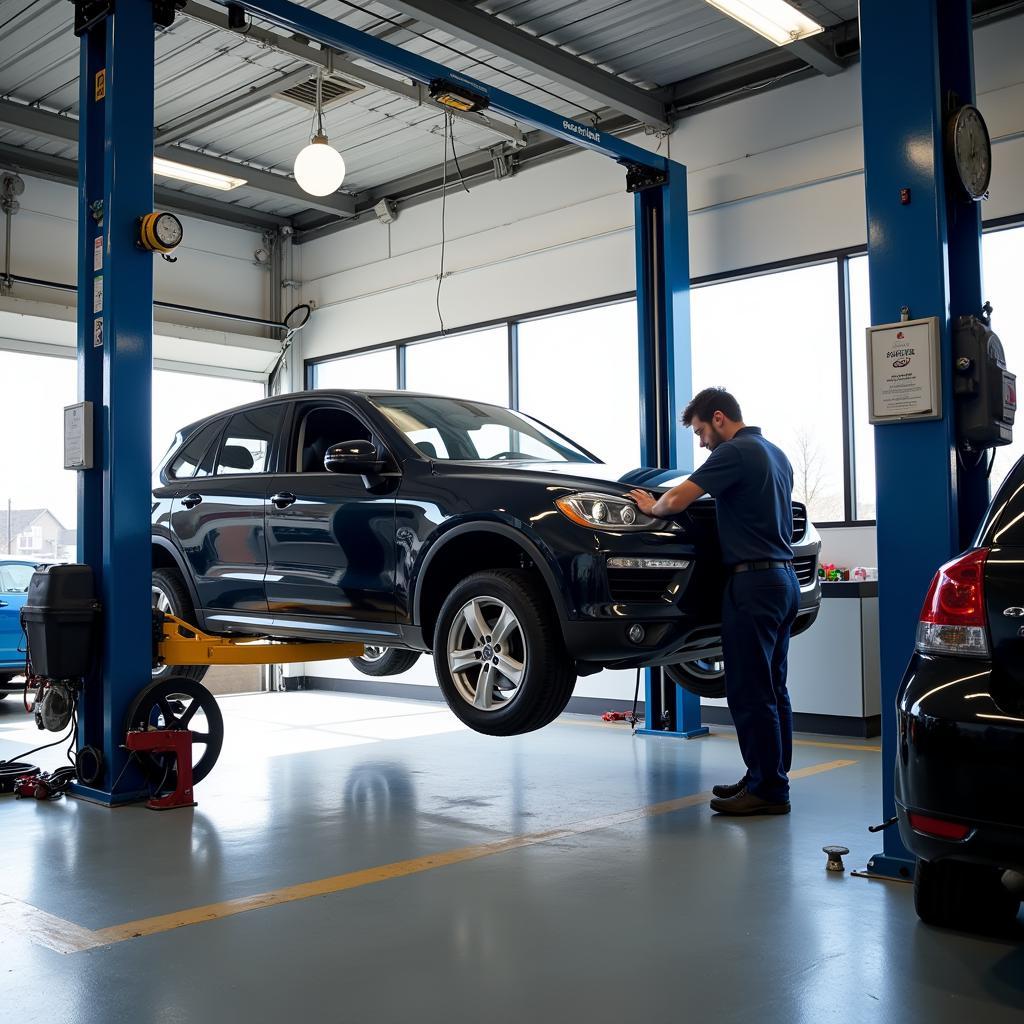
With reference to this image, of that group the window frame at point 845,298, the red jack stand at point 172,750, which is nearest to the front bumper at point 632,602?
the red jack stand at point 172,750

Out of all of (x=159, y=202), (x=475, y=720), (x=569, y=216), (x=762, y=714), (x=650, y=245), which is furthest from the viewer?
(x=159, y=202)

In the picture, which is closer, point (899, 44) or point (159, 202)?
point (899, 44)

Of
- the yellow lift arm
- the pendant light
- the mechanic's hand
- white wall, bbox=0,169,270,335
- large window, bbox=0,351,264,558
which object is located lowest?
the yellow lift arm

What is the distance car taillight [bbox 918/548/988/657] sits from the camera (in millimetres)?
2752

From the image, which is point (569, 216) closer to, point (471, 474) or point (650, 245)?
point (650, 245)

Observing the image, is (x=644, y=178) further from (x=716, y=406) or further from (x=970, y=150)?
(x=970, y=150)

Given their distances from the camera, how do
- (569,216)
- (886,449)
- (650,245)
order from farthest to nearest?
(569,216) → (650,245) → (886,449)

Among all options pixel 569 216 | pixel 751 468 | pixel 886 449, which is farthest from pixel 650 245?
pixel 886 449

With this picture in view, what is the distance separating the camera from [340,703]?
10500 mm

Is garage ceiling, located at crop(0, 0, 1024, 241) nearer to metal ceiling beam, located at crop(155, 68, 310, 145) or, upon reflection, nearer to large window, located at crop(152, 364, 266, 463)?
metal ceiling beam, located at crop(155, 68, 310, 145)

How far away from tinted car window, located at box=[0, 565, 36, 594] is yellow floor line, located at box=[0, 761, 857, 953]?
6.53 m

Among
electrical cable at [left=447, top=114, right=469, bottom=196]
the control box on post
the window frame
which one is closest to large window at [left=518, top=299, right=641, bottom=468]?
the window frame

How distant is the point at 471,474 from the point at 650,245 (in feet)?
12.6

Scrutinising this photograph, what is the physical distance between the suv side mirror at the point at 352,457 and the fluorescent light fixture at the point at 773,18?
3.58 metres
